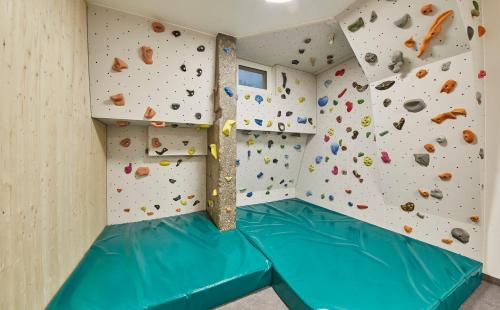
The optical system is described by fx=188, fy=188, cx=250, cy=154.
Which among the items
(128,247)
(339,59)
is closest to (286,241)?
(128,247)

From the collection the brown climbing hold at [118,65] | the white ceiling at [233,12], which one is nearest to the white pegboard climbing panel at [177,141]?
the brown climbing hold at [118,65]

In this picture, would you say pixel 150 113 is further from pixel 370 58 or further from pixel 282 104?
pixel 370 58

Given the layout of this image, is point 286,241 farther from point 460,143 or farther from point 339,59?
point 339,59

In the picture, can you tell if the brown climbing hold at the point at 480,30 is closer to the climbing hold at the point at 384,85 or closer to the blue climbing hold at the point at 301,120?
the climbing hold at the point at 384,85

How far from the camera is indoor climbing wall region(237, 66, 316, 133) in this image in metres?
2.43

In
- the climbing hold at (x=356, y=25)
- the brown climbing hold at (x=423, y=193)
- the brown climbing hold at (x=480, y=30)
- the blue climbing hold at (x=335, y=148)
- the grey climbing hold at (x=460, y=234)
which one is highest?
the climbing hold at (x=356, y=25)

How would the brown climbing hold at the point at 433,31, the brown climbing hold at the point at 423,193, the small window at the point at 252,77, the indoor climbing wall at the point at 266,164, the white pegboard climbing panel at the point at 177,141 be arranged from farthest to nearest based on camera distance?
the indoor climbing wall at the point at 266,164, the small window at the point at 252,77, the white pegboard climbing panel at the point at 177,141, the brown climbing hold at the point at 423,193, the brown climbing hold at the point at 433,31

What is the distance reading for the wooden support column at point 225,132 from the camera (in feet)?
6.34

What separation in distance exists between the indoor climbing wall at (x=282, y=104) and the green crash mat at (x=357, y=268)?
1280 mm

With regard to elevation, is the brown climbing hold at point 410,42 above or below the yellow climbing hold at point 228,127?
above

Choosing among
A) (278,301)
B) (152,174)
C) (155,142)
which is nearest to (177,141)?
(155,142)

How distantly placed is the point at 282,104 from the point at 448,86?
5.36ft

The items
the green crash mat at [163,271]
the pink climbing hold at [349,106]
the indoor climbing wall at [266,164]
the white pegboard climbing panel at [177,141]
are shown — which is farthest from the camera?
the indoor climbing wall at [266,164]

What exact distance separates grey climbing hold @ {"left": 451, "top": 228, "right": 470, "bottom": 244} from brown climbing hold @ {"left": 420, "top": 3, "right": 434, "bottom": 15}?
1.69 metres
